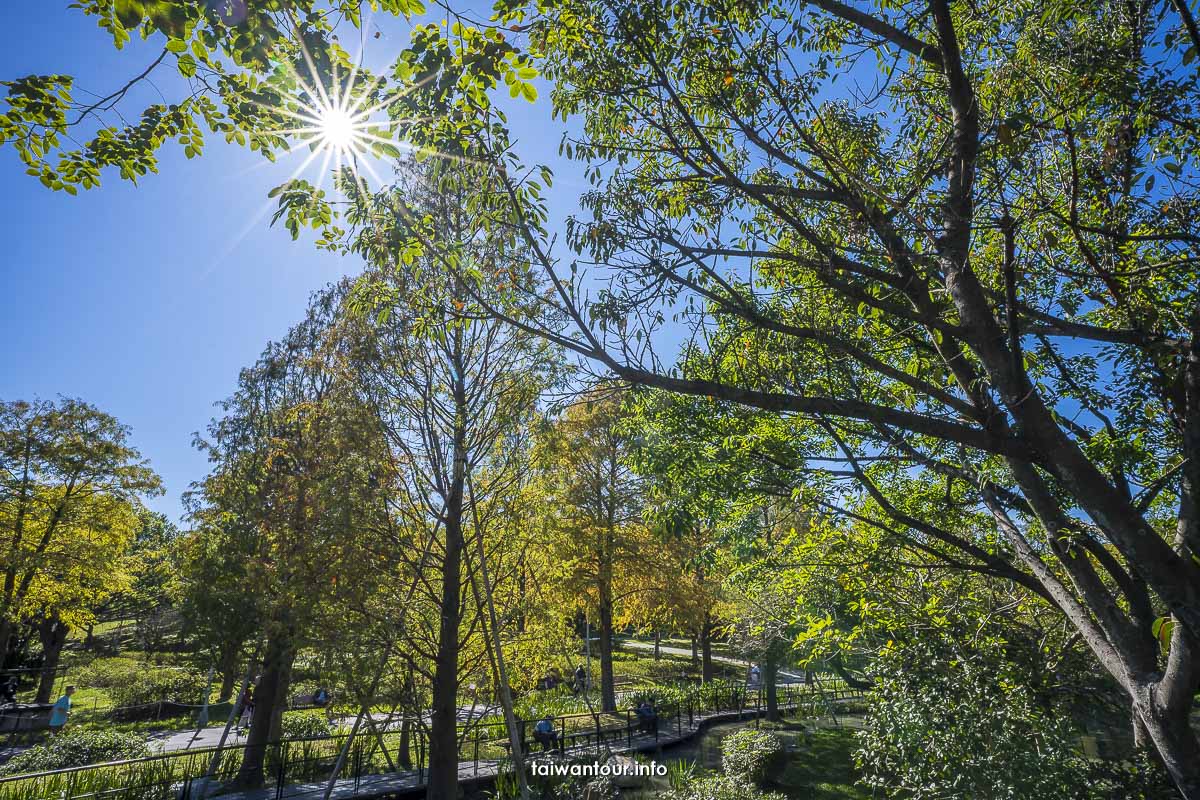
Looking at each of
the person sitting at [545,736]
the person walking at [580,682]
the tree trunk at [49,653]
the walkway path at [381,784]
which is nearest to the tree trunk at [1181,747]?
the person walking at [580,682]

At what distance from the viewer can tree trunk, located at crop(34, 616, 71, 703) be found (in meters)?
21.6

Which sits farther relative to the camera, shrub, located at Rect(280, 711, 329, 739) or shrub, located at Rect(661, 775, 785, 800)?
shrub, located at Rect(280, 711, 329, 739)

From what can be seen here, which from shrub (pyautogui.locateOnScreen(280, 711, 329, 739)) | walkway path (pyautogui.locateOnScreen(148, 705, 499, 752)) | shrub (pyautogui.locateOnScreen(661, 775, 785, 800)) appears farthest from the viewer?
walkway path (pyautogui.locateOnScreen(148, 705, 499, 752))

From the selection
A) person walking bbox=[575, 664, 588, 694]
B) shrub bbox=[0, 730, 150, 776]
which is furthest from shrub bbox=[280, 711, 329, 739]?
person walking bbox=[575, 664, 588, 694]

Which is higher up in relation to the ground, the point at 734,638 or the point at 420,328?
the point at 420,328

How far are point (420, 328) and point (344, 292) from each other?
8964 millimetres

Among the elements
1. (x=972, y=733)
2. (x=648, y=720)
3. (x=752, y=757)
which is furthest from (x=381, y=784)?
(x=972, y=733)

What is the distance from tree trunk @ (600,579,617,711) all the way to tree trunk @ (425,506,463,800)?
11.4 meters

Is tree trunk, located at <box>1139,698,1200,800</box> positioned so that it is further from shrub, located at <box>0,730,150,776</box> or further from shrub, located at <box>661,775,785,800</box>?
shrub, located at <box>0,730,150,776</box>

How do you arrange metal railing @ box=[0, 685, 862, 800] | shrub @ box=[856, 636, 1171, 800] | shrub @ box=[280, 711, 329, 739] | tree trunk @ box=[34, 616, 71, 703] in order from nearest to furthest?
shrub @ box=[856, 636, 1171, 800] → metal railing @ box=[0, 685, 862, 800] → shrub @ box=[280, 711, 329, 739] → tree trunk @ box=[34, 616, 71, 703]

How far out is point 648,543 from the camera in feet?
65.6

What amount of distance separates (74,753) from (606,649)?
12928 mm

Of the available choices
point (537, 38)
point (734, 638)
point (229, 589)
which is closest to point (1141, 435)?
point (537, 38)

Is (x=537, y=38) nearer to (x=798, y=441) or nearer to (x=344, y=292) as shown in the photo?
(x=798, y=441)
